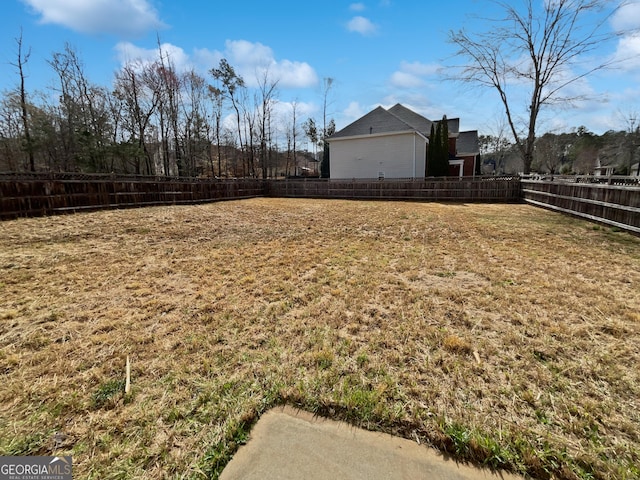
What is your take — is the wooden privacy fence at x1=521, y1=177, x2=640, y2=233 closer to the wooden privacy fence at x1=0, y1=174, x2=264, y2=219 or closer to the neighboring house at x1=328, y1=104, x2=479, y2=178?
the neighboring house at x1=328, y1=104, x2=479, y2=178

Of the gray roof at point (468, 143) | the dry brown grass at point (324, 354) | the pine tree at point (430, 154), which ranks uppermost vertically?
the gray roof at point (468, 143)

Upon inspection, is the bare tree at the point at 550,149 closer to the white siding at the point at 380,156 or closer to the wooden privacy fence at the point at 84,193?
the white siding at the point at 380,156

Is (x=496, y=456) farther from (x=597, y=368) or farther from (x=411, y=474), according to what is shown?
(x=597, y=368)

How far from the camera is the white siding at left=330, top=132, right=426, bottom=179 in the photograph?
19297 millimetres

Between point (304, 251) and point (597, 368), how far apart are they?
3835mm

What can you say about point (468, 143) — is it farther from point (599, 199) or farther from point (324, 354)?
point (324, 354)

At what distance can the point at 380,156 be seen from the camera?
66.1 ft

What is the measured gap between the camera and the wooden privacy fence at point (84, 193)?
24.8 ft

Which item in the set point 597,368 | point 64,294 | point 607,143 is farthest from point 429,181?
point 607,143

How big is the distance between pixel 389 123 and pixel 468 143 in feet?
28.2

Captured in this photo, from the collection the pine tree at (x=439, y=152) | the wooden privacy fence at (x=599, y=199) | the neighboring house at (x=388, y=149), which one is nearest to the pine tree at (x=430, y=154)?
the pine tree at (x=439, y=152)

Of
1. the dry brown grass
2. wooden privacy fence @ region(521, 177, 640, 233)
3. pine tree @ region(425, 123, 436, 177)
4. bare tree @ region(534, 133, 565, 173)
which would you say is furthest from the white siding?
bare tree @ region(534, 133, 565, 173)

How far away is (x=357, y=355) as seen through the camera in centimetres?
206

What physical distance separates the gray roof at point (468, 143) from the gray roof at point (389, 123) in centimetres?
129
